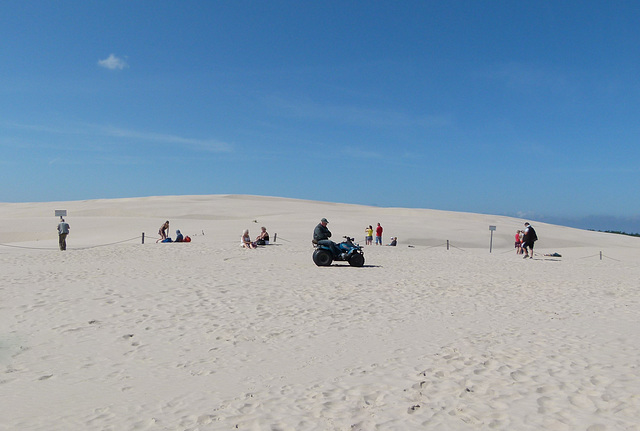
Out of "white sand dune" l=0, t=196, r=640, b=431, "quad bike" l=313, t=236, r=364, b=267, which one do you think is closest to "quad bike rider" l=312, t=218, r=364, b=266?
"quad bike" l=313, t=236, r=364, b=267

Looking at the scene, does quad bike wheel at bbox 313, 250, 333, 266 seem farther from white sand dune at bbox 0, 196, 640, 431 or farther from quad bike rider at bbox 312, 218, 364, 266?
white sand dune at bbox 0, 196, 640, 431

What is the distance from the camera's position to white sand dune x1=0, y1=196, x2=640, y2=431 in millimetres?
4473

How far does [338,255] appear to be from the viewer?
1568cm

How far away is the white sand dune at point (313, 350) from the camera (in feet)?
14.7

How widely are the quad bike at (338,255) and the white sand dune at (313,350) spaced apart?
142cm

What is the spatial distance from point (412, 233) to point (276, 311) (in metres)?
28.4

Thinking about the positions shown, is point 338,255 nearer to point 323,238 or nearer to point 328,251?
point 328,251

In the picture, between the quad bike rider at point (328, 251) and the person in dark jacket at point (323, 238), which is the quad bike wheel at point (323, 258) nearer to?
the quad bike rider at point (328, 251)

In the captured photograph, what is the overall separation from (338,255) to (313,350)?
928 centimetres

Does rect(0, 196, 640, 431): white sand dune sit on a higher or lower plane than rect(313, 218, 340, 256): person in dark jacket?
lower

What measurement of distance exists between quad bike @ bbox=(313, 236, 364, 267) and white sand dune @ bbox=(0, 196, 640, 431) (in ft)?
4.67

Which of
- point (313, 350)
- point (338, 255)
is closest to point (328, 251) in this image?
point (338, 255)

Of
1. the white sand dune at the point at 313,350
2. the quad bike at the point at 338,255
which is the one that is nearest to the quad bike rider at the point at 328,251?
the quad bike at the point at 338,255

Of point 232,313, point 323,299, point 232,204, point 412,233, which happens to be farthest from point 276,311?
point 232,204
